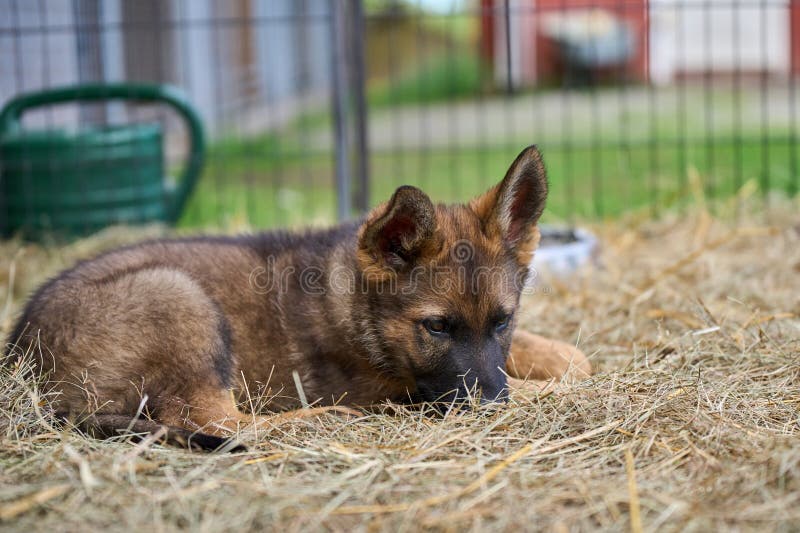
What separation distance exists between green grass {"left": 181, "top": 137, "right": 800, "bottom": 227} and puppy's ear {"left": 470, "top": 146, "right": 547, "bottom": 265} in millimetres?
3479

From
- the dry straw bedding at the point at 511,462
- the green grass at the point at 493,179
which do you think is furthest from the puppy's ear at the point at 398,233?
the green grass at the point at 493,179

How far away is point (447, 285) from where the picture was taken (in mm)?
3857

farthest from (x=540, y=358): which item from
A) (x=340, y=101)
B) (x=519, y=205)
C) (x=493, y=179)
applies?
(x=493, y=179)

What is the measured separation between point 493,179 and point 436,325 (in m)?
6.91

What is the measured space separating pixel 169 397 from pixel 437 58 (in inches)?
698

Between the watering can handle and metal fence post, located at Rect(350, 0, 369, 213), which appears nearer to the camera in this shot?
the watering can handle

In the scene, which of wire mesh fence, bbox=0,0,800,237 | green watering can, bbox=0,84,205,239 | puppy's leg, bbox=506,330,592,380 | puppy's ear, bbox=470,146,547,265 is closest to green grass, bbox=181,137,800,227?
wire mesh fence, bbox=0,0,800,237

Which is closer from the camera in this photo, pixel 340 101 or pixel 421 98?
pixel 340 101

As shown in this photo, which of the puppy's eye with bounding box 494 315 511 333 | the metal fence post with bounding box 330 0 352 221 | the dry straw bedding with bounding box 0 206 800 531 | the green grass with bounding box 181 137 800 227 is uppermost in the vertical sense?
the metal fence post with bounding box 330 0 352 221

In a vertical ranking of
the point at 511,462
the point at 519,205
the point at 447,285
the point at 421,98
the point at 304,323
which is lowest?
the point at 511,462

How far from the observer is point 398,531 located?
9.04 ft

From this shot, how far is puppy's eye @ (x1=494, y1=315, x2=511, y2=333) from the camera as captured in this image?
3943mm

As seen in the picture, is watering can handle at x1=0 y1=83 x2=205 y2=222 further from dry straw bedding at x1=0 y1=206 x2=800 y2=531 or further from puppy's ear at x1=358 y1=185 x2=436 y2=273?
puppy's ear at x1=358 y1=185 x2=436 y2=273

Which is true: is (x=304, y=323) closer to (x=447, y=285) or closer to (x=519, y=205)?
(x=447, y=285)
